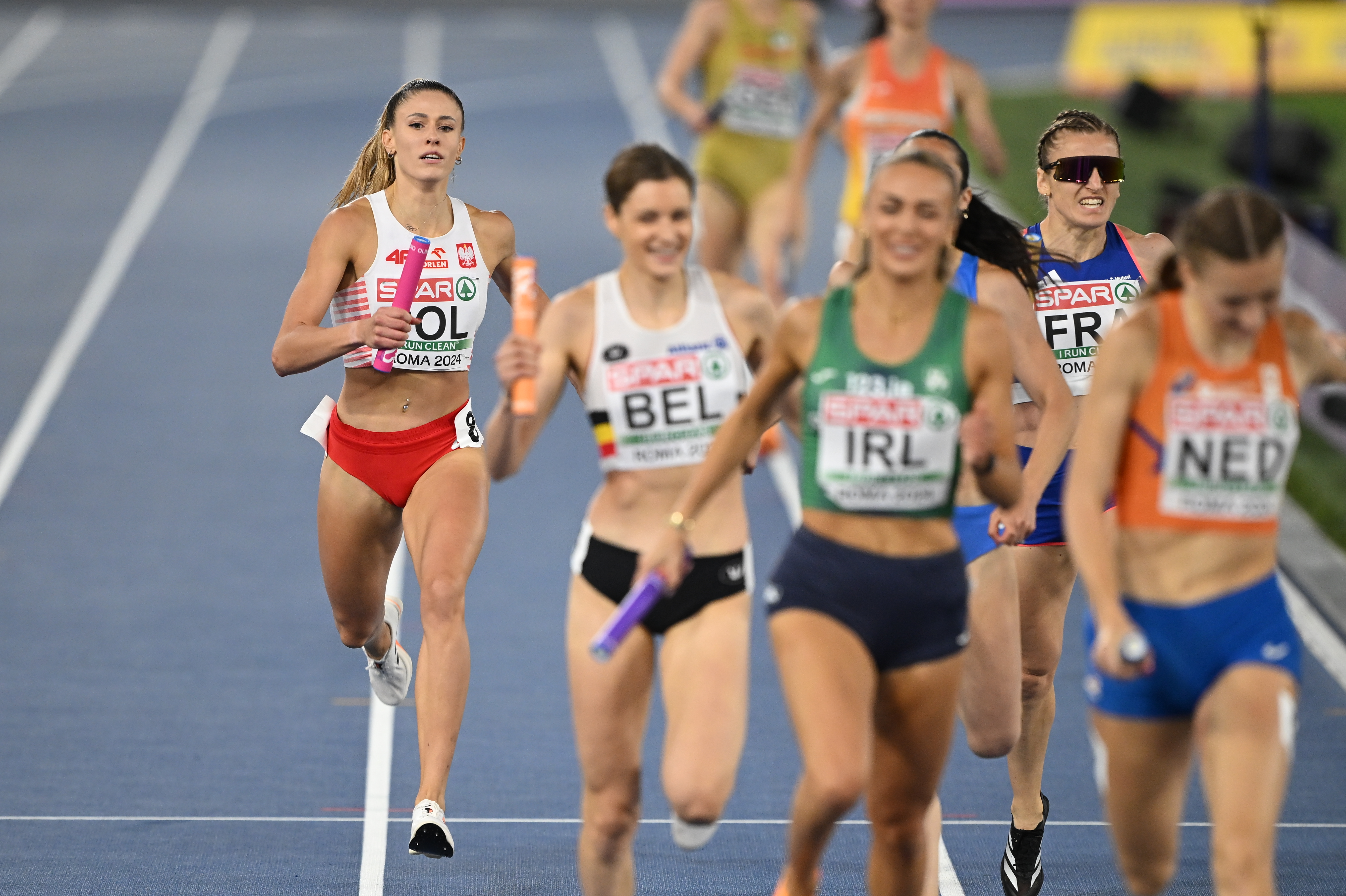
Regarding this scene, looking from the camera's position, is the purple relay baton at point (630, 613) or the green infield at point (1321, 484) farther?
the green infield at point (1321, 484)

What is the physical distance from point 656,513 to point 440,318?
141 cm

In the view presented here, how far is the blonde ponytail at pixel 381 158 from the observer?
6.02m

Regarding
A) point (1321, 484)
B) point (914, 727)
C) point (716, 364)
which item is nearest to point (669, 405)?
point (716, 364)

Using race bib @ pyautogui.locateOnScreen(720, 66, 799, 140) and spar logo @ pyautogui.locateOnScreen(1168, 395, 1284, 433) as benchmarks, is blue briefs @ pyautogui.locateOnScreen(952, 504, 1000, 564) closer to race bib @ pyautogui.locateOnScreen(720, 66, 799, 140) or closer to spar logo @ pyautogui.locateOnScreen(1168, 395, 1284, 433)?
spar logo @ pyautogui.locateOnScreen(1168, 395, 1284, 433)

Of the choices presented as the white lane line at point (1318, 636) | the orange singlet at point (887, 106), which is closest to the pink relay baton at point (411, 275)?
the white lane line at point (1318, 636)

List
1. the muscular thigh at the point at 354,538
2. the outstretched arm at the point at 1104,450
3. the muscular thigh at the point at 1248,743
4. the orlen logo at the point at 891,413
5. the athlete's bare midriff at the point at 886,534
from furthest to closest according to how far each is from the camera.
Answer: the muscular thigh at the point at 354,538 → the athlete's bare midriff at the point at 886,534 → the orlen logo at the point at 891,413 → the outstretched arm at the point at 1104,450 → the muscular thigh at the point at 1248,743

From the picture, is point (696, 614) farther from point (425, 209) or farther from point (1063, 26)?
point (1063, 26)

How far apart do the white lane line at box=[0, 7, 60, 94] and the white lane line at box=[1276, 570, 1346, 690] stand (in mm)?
18484

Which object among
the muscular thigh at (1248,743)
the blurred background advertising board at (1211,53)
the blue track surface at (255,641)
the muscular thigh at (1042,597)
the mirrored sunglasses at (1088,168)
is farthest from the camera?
the blurred background advertising board at (1211,53)

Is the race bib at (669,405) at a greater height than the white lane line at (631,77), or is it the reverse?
the white lane line at (631,77)

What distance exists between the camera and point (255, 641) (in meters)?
8.87

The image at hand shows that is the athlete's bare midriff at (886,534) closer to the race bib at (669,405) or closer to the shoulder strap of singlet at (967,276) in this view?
the race bib at (669,405)

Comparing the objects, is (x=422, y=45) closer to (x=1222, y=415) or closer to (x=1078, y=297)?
(x=1078, y=297)

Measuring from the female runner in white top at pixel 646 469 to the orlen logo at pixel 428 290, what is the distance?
3.43ft
